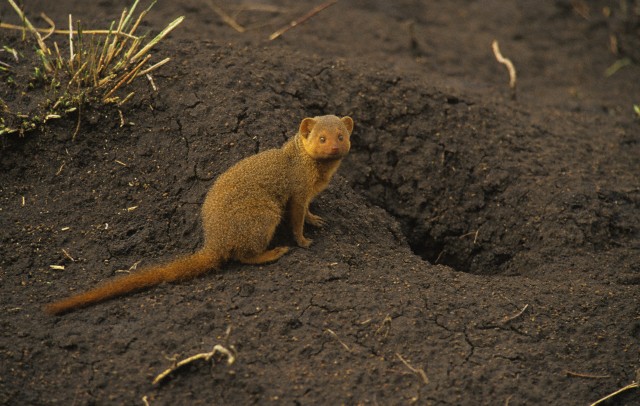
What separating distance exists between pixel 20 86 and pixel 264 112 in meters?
1.76

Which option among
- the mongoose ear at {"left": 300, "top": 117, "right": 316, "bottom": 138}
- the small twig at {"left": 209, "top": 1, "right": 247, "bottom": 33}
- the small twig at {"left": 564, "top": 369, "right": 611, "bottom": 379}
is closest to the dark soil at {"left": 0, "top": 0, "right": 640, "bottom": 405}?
the small twig at {"left": 564, "top": 369, "right": 611, "bottom": 379}

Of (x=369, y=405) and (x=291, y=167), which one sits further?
(x=291, y=167)

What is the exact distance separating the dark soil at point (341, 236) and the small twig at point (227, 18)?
5.6 inches

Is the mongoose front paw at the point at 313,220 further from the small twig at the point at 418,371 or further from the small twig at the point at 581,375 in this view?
the small twig at the point at 581,375

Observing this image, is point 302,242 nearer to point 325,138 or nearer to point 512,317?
point 325,138

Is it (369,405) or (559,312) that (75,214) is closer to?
(369,405)

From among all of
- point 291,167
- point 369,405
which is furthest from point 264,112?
point 369,405

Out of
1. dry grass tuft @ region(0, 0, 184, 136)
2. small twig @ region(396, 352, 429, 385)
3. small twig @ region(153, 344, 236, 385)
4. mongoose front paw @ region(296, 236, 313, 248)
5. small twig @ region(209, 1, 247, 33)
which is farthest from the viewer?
small twig @ region(209, 1, 247, 33)

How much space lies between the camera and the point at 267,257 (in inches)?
171

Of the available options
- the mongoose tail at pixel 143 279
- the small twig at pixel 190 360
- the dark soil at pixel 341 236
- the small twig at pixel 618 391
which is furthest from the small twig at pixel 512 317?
the mongoose tail at pixel 143 279

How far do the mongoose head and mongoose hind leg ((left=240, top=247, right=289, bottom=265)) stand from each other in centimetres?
62

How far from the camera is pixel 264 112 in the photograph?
17.1 ft

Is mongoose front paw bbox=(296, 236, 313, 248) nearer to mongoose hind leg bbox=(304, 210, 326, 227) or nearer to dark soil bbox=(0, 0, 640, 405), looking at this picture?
dark soil bbox=(0, 0, 640, 405)

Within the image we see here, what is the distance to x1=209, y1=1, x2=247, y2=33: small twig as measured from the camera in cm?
688
